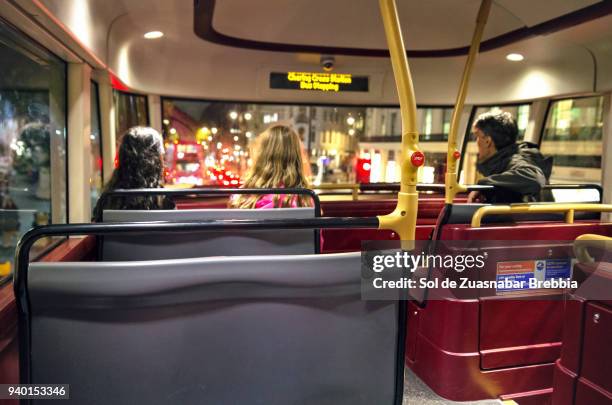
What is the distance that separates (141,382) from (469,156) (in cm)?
668

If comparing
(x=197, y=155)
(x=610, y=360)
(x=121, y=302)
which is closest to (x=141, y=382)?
(x=121, y=302)

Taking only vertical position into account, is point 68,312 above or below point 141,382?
above

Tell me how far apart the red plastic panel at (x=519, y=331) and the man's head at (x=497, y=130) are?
3.67 ft

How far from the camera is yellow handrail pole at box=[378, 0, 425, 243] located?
1395 mm

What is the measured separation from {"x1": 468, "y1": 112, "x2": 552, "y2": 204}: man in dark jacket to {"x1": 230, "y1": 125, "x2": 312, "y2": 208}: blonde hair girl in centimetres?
116

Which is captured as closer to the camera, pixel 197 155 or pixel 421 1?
pixel 421 1

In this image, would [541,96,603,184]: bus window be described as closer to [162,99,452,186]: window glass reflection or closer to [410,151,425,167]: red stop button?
[162,99,452,186]: window glass reflection

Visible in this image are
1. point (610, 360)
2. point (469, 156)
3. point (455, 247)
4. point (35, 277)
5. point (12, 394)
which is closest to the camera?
point (35, 277)

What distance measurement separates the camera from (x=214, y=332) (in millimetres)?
1142

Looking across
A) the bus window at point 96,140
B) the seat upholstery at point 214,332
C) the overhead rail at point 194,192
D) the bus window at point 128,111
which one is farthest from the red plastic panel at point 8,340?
the bus window at point 128,111

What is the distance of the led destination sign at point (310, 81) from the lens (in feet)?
19.6

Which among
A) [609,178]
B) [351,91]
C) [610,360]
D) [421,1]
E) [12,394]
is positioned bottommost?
[610,360]

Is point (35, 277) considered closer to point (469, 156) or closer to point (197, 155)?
point (197, 155)

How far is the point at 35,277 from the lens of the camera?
3.33ft
